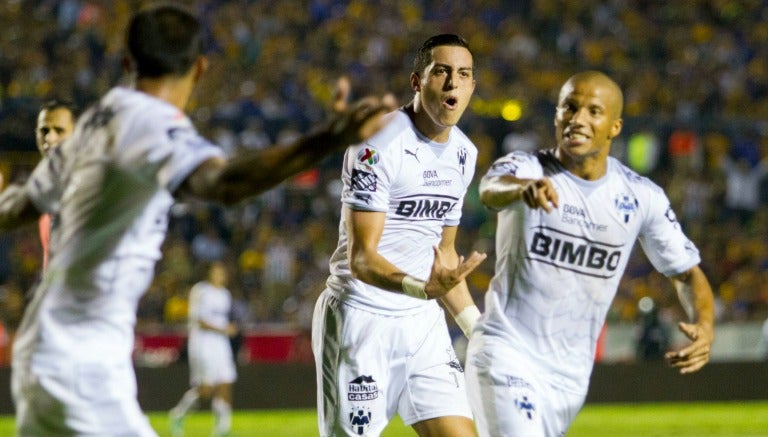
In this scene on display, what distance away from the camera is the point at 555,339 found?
6.30 metres

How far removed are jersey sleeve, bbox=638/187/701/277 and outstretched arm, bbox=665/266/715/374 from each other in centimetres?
9

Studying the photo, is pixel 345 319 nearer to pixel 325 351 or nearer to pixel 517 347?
pixel 325 351

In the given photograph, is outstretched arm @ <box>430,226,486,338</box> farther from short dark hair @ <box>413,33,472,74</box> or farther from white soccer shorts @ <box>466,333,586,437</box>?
short dark hair @ <box>413,33,472,74</box>

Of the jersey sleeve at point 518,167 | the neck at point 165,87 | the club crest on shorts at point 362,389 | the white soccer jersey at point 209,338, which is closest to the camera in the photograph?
the neck at point 165,87

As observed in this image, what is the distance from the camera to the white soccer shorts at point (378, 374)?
6.74 meters

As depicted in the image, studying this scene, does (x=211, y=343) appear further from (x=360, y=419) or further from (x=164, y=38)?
(x=164, y=38)

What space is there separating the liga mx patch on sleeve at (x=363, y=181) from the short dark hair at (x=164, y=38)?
234 centimetres

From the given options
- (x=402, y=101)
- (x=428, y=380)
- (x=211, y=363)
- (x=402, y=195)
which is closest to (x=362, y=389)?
(x=428, y=380)

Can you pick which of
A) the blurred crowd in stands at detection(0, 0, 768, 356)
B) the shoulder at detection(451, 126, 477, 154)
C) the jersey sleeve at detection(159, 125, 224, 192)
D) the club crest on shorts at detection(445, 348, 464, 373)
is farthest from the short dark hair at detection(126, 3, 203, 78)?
the blurred crowd in stands at detection(0, 0, 768, 356)

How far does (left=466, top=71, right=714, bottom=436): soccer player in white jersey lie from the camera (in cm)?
621

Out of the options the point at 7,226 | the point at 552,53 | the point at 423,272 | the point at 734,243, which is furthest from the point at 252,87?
the point at 7,226

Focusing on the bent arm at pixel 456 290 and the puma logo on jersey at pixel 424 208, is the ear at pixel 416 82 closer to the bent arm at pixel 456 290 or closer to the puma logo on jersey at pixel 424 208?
the puma logo on jersey at pixel 424 208

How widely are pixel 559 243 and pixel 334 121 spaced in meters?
2.61

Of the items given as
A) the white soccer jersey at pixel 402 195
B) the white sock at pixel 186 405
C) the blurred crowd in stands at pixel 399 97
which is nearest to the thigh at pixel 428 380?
the white soccer jersey at pixel 402 195
